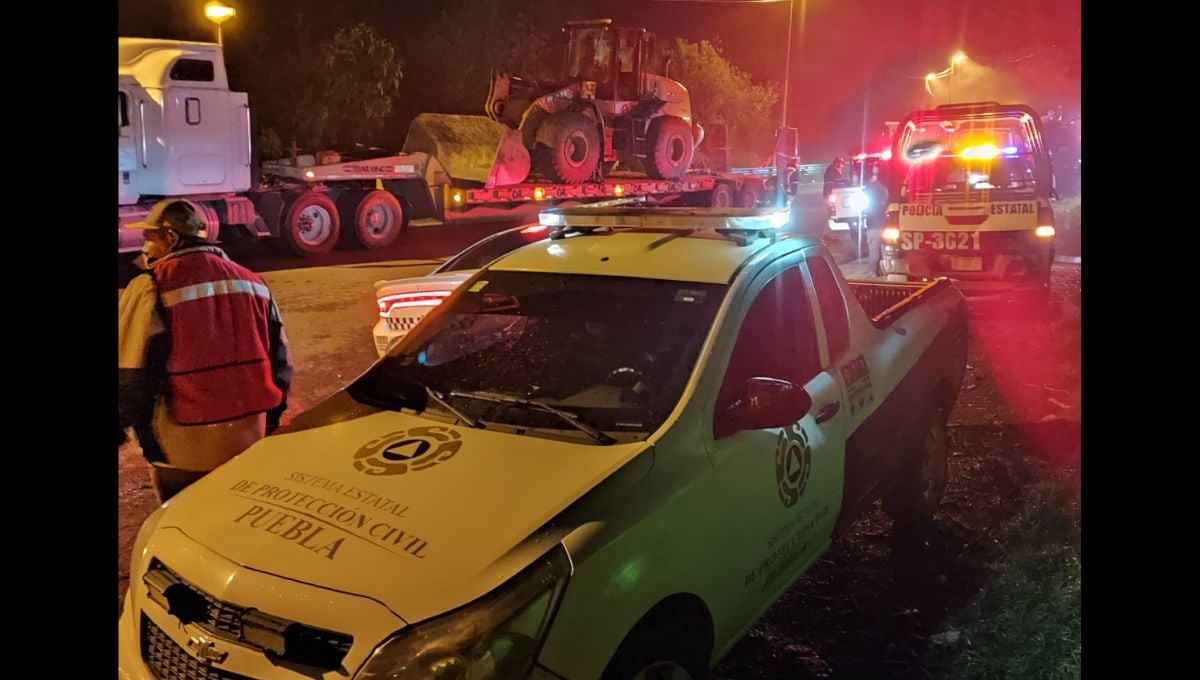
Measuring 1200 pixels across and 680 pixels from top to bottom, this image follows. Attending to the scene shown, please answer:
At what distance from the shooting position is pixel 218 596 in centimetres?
218

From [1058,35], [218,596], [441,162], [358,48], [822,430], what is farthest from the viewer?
[1058,35]

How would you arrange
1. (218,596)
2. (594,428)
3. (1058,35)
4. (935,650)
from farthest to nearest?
(1058,35), (935,650), (594,428), (218,596)

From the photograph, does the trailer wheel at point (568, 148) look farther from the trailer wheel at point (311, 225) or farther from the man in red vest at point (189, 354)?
the man in red vest at point (189, 354)

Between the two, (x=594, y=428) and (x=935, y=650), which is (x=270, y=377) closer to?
(x=594, y=428)

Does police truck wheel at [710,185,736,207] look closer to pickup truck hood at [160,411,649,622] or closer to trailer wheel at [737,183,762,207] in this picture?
trailer wheel at [737,183,762,207]

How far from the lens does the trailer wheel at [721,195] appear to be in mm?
16797

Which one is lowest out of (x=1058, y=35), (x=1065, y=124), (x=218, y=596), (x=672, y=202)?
(x=218, y=596)

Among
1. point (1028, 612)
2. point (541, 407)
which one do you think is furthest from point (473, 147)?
point (541, 407)

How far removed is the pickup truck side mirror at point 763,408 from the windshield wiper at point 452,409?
729mm

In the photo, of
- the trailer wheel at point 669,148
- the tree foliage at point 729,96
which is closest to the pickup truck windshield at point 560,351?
the trailer wheel at point 669,148

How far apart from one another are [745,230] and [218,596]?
2174 mm

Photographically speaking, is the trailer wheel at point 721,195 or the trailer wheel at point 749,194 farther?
the trailer wheel at point 749,194

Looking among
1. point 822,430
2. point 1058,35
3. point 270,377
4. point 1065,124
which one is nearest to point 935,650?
point 822,430

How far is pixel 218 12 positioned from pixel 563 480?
45.2 ft
